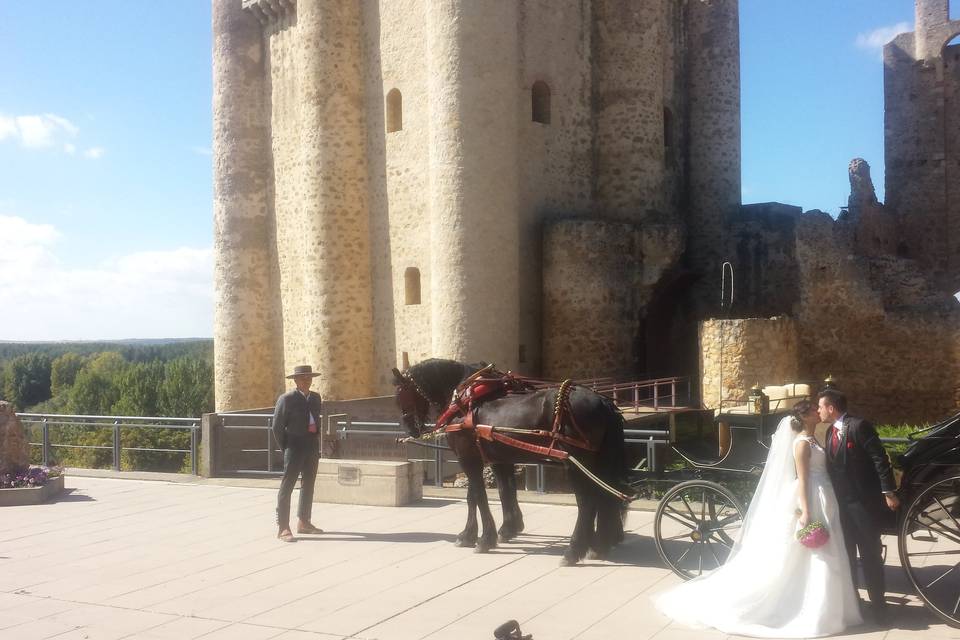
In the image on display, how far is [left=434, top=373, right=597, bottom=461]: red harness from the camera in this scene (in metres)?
8.05

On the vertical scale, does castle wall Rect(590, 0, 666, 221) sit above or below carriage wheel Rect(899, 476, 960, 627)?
above

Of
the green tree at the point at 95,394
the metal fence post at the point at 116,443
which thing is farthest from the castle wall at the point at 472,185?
the green tree at the point at 95,394

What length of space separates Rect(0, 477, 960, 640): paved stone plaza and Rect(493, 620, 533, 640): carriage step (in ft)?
0.80

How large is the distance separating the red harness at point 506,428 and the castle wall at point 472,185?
12174mm

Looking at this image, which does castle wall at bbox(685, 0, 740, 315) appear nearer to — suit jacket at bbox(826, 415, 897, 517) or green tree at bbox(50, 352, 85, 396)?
suit jacket at bbox(826, 415, 897, 517)

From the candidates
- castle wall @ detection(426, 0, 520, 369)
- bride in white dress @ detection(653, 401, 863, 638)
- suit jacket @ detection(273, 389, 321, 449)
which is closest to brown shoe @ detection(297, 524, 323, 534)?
suit jacket @ detection(273, 389, 321, 449)

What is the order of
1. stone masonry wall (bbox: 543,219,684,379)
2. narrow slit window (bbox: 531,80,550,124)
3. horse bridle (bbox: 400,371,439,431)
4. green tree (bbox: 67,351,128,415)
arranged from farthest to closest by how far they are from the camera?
1. green tree (bbox: 67,351,128,415)
2. narrow slit window (bbox: 531,80,550,124)
3. stone masonry wall (bbox: 543,219,684,379)
4. horse bridle (bbox: 400,371,439,431)

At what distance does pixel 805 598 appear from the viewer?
6.10 meters

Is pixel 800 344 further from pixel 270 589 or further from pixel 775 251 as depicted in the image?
pixel 270 589

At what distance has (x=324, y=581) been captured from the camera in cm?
772

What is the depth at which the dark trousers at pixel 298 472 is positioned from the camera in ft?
30.4

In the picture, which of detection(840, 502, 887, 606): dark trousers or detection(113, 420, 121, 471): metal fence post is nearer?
detection(840, 502, 887, 606): dark trousers

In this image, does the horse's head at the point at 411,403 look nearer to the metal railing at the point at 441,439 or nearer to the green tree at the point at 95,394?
the metal railing at the point at 441,439

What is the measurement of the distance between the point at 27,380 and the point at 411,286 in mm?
76238
